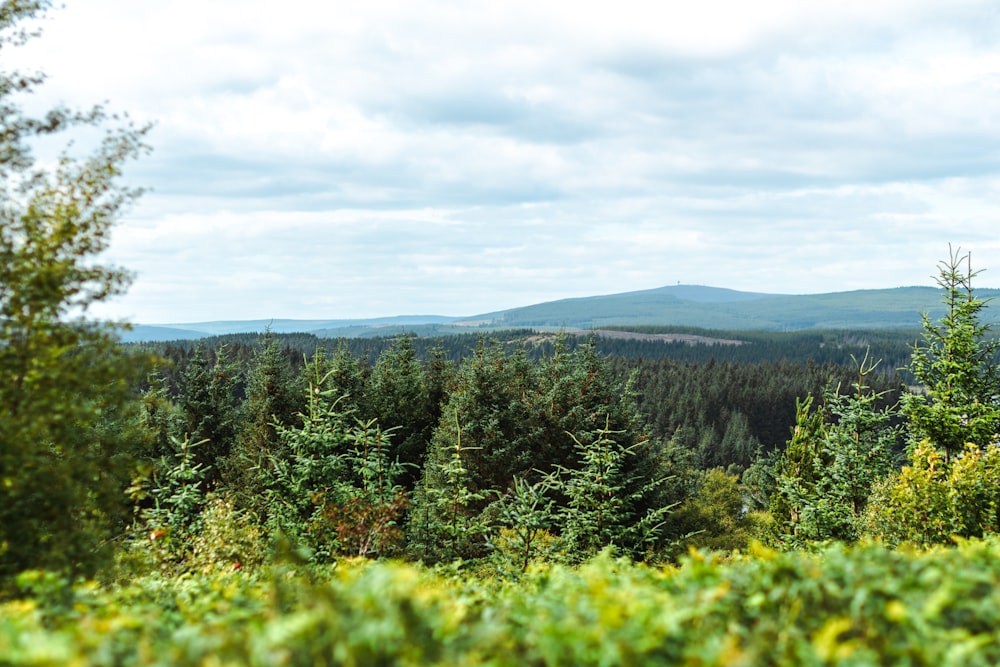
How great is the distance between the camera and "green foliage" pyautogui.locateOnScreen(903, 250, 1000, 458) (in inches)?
968

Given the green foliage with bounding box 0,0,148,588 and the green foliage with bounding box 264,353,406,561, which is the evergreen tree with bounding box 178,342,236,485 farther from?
the green foliage with bounding box 0,0,148,588

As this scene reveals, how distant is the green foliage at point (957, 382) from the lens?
80.7ft

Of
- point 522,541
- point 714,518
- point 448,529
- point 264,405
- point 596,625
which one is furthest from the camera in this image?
point 714,518

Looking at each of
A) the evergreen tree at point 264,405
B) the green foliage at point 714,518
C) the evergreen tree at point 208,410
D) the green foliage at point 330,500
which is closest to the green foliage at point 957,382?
the green foliage at point 714,518

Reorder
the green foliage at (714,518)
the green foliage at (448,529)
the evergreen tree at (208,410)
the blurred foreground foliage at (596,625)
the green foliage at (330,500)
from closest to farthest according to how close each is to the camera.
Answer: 1. the blurred foreground foliage at (596,625)
2. the green foliage at (330,500)
3. the green foliage at (448,529)
4. the green foliage at (714,518)
5. the evergreen tree at (208,410)

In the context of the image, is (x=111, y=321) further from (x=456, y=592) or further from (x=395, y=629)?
(x=395, y=629)

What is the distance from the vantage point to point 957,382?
25344mm

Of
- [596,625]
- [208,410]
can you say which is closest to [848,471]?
[596,625]

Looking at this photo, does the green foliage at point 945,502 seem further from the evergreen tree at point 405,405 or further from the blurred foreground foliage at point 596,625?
the evergreen tree at point 405,405

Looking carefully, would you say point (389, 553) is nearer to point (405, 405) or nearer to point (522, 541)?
point (522, 541)

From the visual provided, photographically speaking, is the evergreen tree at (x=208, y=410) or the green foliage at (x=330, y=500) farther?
the evergreen tree at (x=208, y=410)

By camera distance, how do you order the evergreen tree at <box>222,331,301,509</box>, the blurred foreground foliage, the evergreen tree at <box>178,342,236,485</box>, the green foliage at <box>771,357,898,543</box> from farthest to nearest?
the evergreen tree at <box>178,342,236,485</box>
the evergreen tree at <box>222,331,301,509</box>
the green foliage at <box>771,357,898,543</box>
the blurred foreground foliage

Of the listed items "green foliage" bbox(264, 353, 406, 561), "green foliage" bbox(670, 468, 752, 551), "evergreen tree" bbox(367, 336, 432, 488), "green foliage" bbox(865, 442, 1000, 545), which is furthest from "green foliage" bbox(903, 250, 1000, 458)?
"evergreen tree" bbox(367, 336, 432, 488)

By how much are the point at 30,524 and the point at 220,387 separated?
1447 inches
